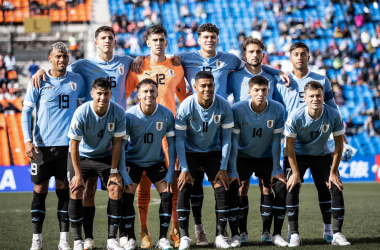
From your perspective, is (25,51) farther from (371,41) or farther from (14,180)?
(371,41)

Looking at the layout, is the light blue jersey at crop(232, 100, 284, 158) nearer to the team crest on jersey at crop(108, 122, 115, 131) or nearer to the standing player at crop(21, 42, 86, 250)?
the team crest on jersey at crop(108, 122, 115, 131)

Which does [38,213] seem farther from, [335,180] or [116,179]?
[335,180]

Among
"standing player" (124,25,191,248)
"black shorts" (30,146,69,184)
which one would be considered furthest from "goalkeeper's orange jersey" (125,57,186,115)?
"black shorts" (30,146,69,184)

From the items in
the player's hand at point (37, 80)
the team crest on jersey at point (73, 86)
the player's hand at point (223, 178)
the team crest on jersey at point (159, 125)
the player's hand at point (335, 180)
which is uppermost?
the player's hand at point (37, 80)

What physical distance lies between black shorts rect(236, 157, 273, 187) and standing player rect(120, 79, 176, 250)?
90cm

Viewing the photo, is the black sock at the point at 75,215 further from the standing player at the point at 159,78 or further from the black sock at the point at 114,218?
the standing player at the point at 159,78

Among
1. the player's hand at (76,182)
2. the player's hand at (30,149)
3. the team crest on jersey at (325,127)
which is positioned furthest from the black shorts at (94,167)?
the team crest on jersey at (325,127)

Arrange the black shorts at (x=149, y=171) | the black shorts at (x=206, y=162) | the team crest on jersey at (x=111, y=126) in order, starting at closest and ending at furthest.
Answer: the team crest on jersey at (x=111, y=126) → the black shorts at (x=149, y=171) → the black shorts at (x=206, y=162)

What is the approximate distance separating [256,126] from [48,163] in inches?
98.6

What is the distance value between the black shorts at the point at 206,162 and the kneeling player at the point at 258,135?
0.61 ft

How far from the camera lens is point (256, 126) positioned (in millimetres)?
5902

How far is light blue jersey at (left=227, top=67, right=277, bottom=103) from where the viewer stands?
6383mm

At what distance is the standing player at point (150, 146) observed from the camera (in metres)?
5.59

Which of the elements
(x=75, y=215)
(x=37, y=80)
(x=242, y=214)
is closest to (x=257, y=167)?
(x=242, y=214)
